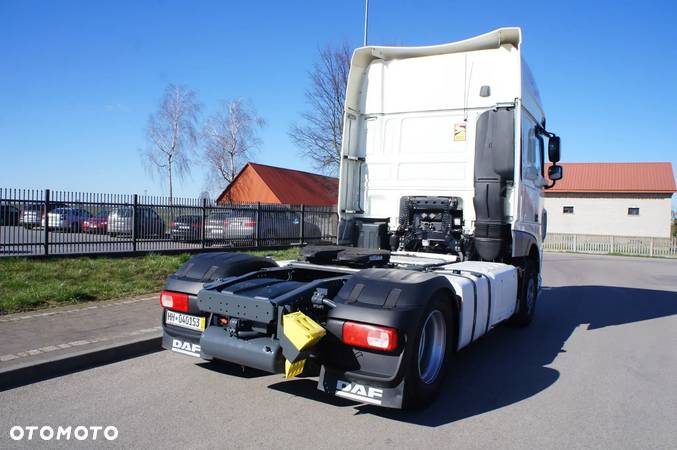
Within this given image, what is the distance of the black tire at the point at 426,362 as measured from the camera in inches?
149

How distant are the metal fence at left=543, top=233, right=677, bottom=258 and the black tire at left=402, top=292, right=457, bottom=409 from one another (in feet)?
99.6

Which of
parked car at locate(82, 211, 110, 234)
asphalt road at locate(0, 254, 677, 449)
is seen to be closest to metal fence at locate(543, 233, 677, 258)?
parked car at locate(82, 211, 110, 234)

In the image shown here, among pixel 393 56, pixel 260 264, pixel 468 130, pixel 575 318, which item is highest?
pixel 393 56

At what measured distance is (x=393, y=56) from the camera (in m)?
7.59

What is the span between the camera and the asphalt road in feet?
12.1

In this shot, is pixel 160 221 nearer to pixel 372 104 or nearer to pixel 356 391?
pixel 372 104

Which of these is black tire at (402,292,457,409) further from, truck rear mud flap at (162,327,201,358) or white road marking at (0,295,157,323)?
white road marking at (0,295,157,323)

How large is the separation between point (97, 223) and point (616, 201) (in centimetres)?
3990

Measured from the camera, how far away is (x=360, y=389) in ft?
12.3

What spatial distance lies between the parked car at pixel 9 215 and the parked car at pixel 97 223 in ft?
4.60

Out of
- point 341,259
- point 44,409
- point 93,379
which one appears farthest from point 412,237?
point 44,409

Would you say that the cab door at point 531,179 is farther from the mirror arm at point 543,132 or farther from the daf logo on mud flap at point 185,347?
the daf logo on mud flap at point 185,347

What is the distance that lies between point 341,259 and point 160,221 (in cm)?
984

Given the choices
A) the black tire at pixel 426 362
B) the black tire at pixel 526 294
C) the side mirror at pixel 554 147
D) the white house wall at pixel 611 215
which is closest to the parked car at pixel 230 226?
the black tire at pixel 526 294
